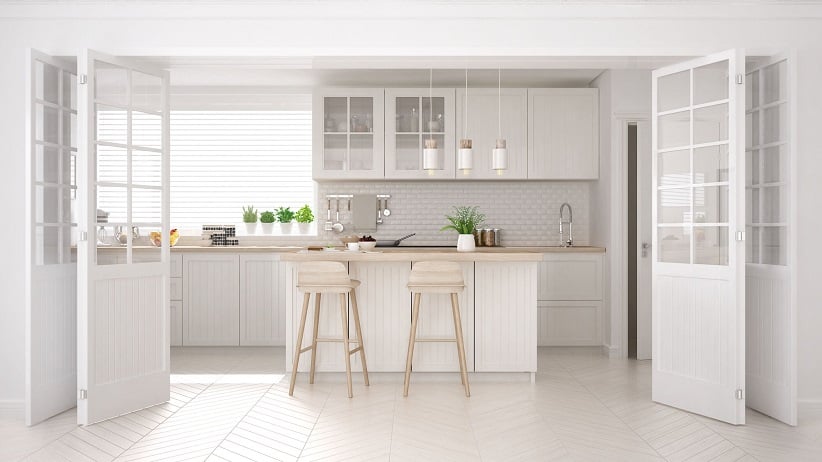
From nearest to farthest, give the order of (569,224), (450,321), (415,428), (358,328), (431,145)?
(415,428), (358,328), (450,321), (431,145), (569,224)

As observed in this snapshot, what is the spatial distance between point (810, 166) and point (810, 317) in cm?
100

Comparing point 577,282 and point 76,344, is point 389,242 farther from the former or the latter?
point 76,344

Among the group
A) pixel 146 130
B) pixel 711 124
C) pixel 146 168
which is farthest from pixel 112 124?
pixel 711 124

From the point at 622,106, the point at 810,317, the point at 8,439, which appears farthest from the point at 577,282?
the point at 8,439

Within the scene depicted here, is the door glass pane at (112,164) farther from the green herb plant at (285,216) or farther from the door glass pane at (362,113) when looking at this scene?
the green herb plant at (285,216)

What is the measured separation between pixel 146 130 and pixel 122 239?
763mm

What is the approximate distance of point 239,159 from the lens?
751 cm

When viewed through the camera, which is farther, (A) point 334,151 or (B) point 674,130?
(A) point 334,151

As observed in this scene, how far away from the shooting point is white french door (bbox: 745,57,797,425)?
160 inches

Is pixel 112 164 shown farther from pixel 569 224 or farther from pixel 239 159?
pixel 569 224

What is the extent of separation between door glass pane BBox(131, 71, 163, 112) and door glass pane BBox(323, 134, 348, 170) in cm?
247

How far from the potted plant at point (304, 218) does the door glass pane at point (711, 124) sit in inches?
170

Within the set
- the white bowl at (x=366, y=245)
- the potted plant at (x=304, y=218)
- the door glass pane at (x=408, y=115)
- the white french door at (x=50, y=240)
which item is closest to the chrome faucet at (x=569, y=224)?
the door glass pane at (x=408, y=115)

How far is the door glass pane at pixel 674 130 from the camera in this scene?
14.3 feet
